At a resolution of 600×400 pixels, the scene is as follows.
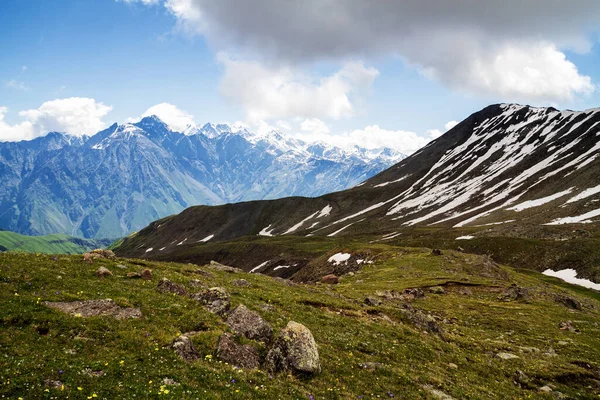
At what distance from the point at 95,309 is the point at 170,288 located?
7192 millimetres

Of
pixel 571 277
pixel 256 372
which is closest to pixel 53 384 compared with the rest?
pixel 256 372

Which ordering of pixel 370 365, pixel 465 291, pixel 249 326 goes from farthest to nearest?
pixel 465 291 → pixel 249 326 → pixel 370 365

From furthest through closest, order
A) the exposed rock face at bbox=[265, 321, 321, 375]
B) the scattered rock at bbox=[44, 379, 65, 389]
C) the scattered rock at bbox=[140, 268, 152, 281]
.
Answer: the scattered rock at bbox=[140, 268, 152, 281]
the exposed rock face at bbox=[265, 321, 321, 375]
the scattered rock at bbox=[44, 379, 65, 389]

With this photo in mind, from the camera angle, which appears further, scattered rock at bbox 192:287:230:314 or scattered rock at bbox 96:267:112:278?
scattered rock at bbox 96:267:112:278

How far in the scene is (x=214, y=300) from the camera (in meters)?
26.2

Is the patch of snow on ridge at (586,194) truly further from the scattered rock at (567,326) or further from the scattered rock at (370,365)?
the scattered rock at (370,365)

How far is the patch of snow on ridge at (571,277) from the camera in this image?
7169 cm

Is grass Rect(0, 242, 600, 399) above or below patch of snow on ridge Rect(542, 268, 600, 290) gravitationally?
above

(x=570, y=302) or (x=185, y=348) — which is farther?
(x=570, y=302)

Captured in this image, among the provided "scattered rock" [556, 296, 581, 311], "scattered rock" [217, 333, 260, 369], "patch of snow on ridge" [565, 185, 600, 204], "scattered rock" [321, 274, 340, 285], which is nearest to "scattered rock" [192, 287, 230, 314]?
"scattered rock" [217, 333, 260, 369]

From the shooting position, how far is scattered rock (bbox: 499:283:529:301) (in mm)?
51819

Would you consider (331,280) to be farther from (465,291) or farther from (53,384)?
(53,384)

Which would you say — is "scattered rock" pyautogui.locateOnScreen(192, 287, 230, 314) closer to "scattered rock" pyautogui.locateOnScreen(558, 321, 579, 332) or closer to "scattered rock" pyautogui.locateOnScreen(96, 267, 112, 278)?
"scattered rock" pyautogui.locateOnScreen(96, 267, 112, 278)

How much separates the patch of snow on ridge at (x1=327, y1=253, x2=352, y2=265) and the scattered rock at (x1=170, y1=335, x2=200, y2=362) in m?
75.3
